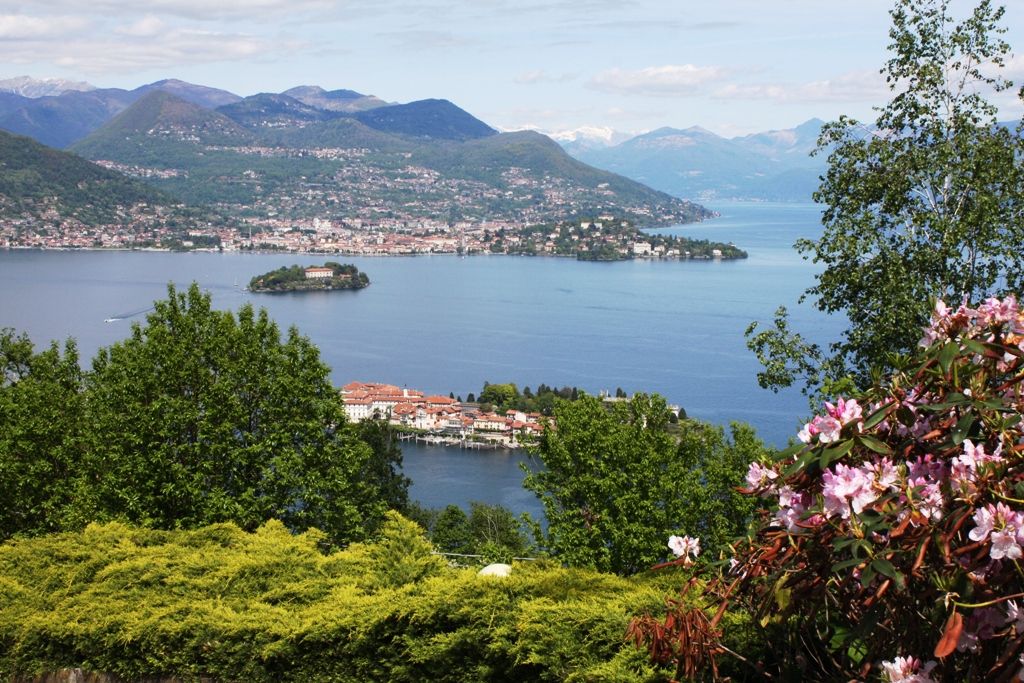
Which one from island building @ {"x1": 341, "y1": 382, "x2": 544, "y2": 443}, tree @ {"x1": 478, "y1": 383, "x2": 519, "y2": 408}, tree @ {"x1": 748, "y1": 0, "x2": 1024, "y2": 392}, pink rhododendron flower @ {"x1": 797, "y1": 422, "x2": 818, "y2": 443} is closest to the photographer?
pink rhododendron flower @ {"x1": 797, "y1": 422, "x2": 818, "y2": 443}

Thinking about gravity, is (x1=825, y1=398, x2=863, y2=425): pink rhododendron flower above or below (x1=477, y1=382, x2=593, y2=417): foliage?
above

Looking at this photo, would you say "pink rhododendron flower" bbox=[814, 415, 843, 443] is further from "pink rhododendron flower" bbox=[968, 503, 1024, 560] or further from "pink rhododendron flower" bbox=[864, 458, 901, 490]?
"pink rhododendron flower" bbox=[968, 503, 1024, 560]

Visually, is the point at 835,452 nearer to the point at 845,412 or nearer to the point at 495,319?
the point at 845,412

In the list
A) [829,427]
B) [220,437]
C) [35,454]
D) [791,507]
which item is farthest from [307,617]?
[35,454]

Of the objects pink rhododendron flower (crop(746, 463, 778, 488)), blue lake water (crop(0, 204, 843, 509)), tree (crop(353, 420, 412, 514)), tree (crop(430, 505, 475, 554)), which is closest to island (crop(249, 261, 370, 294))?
blue lake water (crop(0, 204, 843, 509))

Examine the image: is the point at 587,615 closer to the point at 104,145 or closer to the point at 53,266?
the point at 53,266
